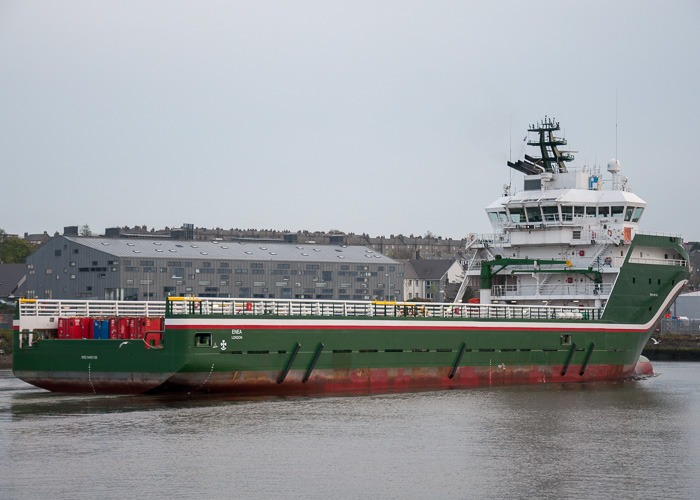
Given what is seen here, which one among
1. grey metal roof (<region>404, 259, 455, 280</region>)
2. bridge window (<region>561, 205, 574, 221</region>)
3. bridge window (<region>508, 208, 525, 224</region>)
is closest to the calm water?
bridge window (<region>561, 205, 574, 221</region>)

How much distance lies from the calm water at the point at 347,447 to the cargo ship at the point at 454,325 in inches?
54.9

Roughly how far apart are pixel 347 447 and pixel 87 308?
1562cm

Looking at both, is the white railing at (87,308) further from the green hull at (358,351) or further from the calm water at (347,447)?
the calm water at (347,447)

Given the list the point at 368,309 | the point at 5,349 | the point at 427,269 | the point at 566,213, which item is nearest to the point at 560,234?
the point at 566,213

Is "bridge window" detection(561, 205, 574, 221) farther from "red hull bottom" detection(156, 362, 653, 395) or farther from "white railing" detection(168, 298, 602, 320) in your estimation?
"red hull bottom" detection(156, 362, 653, 395)

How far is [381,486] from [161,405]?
497 inches

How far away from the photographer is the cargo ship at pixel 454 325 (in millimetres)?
Answer: 34750

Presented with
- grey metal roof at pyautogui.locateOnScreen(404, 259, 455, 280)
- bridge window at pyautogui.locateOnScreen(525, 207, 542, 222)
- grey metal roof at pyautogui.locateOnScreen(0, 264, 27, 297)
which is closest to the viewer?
bridge window at pyautogui.locateOnScreen(525, 207, 542, 222)

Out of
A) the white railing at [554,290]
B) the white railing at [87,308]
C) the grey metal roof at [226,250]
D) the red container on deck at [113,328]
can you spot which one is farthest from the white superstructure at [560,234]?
the grey metal roof at [226,250]

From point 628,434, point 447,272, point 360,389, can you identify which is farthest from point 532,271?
point 447,272

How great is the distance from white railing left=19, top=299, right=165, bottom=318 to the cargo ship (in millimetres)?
100

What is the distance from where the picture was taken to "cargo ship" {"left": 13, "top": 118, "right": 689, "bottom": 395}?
34.8 metres

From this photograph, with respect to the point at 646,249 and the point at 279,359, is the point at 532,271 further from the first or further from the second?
the point at 279,359

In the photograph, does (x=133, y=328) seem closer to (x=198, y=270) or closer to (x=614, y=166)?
(x=614, y=166)
